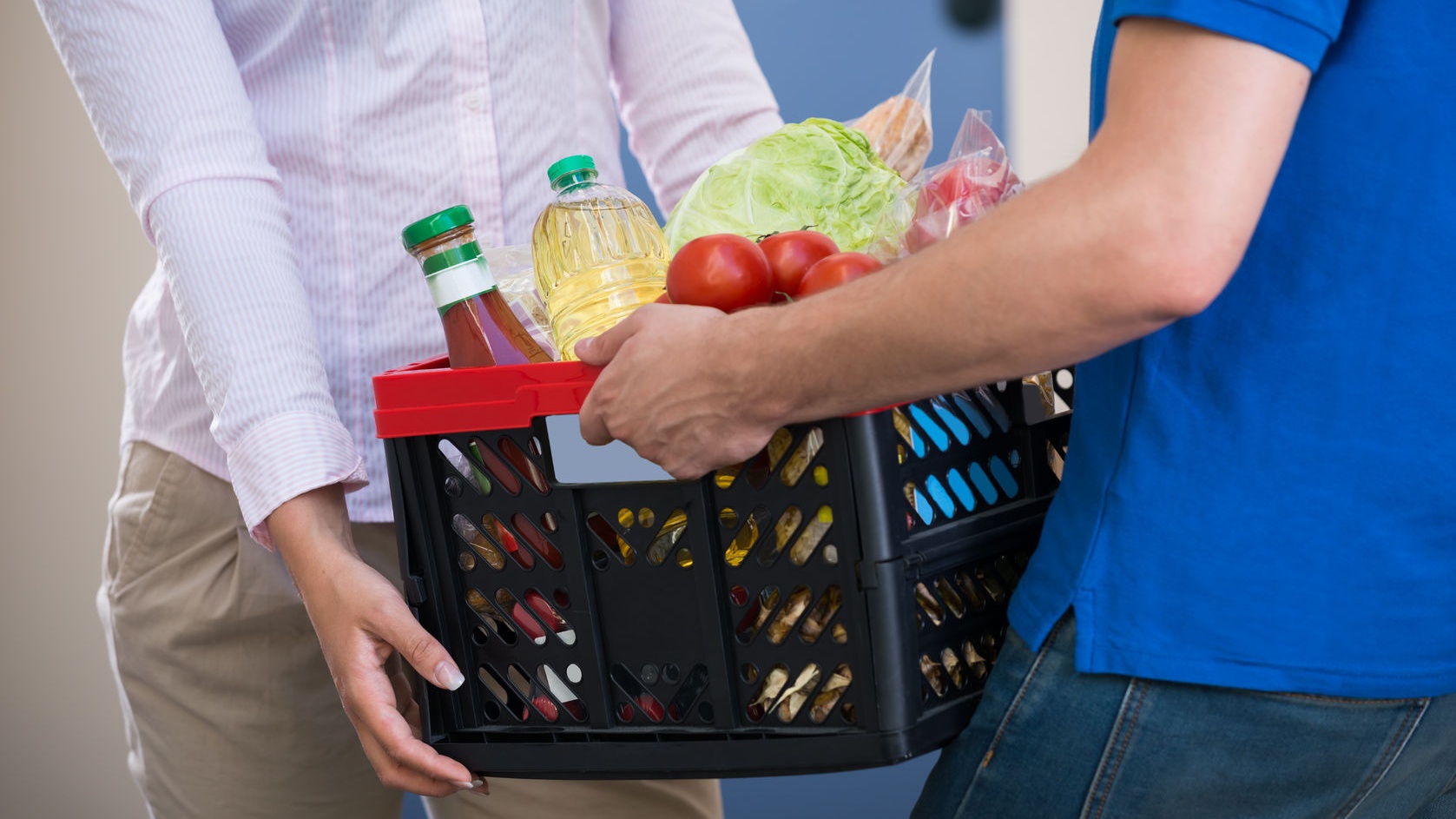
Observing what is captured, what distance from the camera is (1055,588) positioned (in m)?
0.72

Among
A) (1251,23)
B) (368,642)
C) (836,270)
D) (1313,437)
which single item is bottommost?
(368,642)

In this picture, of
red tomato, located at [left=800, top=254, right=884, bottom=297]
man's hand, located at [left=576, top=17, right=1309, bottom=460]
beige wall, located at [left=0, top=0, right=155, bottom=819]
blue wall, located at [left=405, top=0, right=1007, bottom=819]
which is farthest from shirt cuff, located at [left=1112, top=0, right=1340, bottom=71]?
beige wall, located at [left=0, top=0, right=155, bottom=819]

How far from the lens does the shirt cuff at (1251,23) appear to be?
526 mm

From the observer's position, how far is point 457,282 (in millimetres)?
816

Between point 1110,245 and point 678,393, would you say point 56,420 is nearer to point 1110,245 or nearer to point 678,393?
point 678,393

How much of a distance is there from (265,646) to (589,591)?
18.7 inches

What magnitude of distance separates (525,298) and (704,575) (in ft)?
1.08

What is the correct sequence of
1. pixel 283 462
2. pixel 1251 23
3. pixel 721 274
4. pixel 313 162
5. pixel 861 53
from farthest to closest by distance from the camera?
pixel 861 53 < pixel 313 162 < pixel 283 462 < pixel 721 274 < pixel 1251 23

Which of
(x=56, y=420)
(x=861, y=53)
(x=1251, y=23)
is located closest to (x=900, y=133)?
(x=1251, y=23)

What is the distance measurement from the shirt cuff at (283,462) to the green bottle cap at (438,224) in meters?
0.19

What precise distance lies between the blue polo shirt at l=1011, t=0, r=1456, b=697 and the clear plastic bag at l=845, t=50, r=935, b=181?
386mm

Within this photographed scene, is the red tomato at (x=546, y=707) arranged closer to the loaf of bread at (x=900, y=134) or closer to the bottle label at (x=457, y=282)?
the bottle label at (x=457, y=282)

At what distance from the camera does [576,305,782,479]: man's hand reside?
691 millimetres

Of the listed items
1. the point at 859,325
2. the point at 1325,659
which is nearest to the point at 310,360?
the point at 859,325
